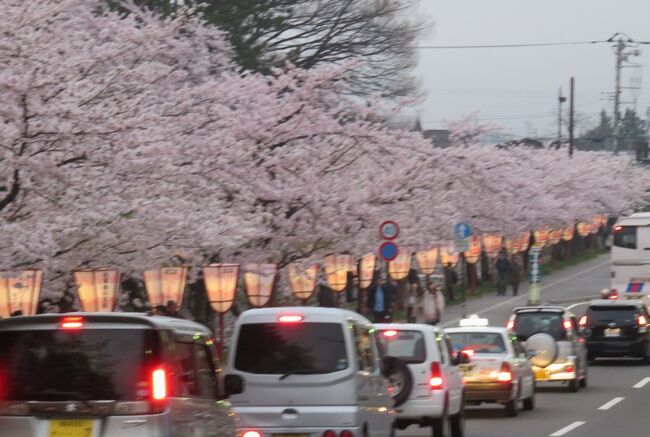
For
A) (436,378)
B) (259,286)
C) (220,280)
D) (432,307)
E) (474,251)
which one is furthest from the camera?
(474,251)

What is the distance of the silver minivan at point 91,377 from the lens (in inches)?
373

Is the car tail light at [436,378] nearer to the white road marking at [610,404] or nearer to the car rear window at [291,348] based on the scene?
the car rear window at [291,348]

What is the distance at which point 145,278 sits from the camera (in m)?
28.6

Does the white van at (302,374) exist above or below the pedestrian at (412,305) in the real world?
above

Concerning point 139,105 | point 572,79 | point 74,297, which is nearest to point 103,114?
point 139,105

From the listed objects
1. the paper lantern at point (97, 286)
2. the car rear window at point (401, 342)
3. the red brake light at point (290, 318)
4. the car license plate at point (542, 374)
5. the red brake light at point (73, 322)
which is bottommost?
the car license plate at point (542, 374)

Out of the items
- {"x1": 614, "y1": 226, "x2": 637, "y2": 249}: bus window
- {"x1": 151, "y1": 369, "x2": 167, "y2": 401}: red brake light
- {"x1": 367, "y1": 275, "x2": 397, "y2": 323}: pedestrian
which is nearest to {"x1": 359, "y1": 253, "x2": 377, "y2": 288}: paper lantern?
{"x1": 367, "y1": 275, "x2": 397, "y2": 323}: pedestrian

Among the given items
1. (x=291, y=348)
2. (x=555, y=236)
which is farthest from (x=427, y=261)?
(x=291, y=348)

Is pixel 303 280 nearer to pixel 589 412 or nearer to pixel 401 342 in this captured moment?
pixel 589 412

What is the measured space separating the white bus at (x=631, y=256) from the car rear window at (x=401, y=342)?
2855 cm

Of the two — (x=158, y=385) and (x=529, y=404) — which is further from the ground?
(x=158, y=385)

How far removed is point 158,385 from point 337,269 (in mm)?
30178

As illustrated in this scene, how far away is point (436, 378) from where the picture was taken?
18266 mm

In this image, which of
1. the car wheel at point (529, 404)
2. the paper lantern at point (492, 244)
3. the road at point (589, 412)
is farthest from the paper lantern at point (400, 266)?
the car wheel at point (529, 404)
